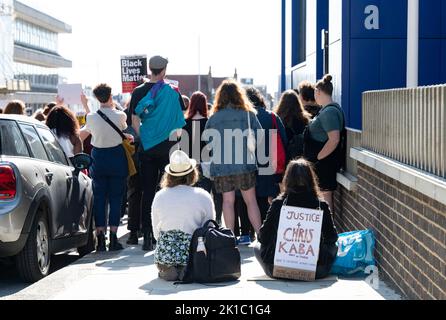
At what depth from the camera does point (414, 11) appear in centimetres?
977

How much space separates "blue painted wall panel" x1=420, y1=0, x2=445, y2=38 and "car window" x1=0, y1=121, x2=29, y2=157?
20.8ft

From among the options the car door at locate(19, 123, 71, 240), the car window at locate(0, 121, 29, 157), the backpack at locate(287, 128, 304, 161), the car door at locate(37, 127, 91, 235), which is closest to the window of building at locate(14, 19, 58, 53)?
the backpack at locate(287, 128, 304, 161)

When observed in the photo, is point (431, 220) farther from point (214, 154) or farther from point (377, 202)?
point (214, 154)

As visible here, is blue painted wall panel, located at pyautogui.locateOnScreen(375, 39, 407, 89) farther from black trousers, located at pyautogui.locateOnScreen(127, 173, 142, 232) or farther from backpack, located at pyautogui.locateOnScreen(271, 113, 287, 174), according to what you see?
black trousers, located at pyautogui.locateOnScreen(127, 173, 142, 232)

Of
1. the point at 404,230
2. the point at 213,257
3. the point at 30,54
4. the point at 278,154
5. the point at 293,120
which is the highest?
the point at 30,54

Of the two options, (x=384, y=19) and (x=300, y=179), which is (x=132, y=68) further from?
(x=300, y=179)

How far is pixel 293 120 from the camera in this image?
1174cm

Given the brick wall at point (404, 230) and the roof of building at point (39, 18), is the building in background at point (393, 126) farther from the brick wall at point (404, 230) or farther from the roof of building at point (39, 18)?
the roof of building at point (39, 18)

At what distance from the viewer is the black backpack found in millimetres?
8078

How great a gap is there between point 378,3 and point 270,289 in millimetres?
6362

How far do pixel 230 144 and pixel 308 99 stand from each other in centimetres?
205

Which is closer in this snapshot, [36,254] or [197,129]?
[36,254]

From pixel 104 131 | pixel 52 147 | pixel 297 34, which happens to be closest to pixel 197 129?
pixel 104 131
